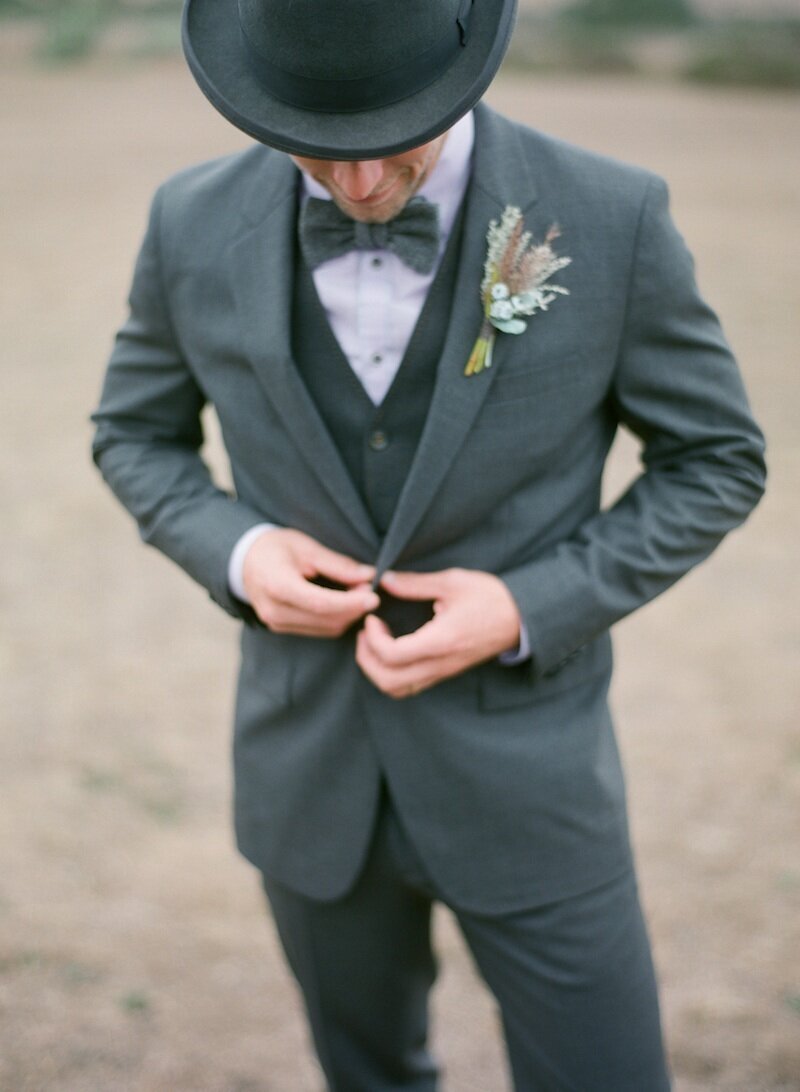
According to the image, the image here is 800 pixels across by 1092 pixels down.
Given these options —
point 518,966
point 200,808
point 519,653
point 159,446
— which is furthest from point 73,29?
point 518,966

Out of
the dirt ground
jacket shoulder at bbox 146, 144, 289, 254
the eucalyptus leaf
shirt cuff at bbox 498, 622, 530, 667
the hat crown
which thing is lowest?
the dirt ground

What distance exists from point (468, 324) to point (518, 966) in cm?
90

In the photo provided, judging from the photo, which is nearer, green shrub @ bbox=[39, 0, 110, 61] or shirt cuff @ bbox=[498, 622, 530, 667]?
shirt cuff @ bbox=[498, 622, 530, 667]

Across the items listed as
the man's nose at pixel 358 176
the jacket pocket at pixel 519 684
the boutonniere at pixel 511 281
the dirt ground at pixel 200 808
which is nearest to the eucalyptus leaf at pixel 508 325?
the boutonniere at pixel 511 281

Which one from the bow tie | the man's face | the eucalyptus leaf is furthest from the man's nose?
the eucalyptus leaf

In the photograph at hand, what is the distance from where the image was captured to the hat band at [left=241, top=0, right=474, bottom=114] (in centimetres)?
135

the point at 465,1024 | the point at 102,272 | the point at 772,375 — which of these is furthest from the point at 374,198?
the point at 102,272

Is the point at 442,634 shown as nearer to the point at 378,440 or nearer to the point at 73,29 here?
the point at 378,440

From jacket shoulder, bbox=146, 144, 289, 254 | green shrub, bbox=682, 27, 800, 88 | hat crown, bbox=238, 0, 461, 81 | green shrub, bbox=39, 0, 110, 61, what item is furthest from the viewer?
green shrub, bbox=39, 0, 110, 61

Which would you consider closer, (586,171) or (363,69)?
(363,69)

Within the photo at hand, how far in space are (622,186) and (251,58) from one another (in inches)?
19.2

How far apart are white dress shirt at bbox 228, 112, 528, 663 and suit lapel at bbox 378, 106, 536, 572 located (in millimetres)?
31

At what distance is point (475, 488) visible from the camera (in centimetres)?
161

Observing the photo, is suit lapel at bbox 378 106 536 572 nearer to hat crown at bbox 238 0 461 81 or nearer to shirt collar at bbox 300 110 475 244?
shirt collar at bbox 300 110 475 244
